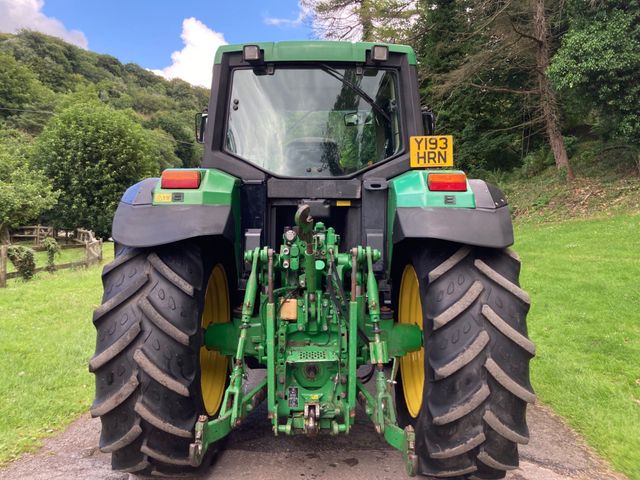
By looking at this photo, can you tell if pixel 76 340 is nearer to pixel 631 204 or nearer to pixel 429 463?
pixel 429 463

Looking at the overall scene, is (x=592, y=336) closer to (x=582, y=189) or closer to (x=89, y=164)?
(x=582, y=189)

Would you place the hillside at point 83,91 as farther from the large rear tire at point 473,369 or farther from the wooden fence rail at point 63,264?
the large rear tire at point 473,369

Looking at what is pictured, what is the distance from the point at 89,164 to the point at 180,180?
33.0 m

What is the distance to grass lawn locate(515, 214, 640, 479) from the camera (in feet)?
11.0

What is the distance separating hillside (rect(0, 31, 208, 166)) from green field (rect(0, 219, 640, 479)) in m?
49.4

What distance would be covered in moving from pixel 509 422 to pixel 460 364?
33cm

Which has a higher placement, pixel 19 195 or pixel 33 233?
pixel 19 195

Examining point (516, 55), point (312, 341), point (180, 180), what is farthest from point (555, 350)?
point (516, 55)

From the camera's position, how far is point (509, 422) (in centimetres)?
215

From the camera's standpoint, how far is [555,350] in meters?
4.97

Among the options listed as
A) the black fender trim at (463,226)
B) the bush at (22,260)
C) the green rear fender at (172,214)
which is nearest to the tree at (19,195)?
the bush at (22,260)

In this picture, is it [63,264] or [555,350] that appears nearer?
[555,350]

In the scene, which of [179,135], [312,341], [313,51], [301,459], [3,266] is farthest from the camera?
[179,135]

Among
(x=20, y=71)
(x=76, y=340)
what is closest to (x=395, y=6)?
(x=76, y=340)
